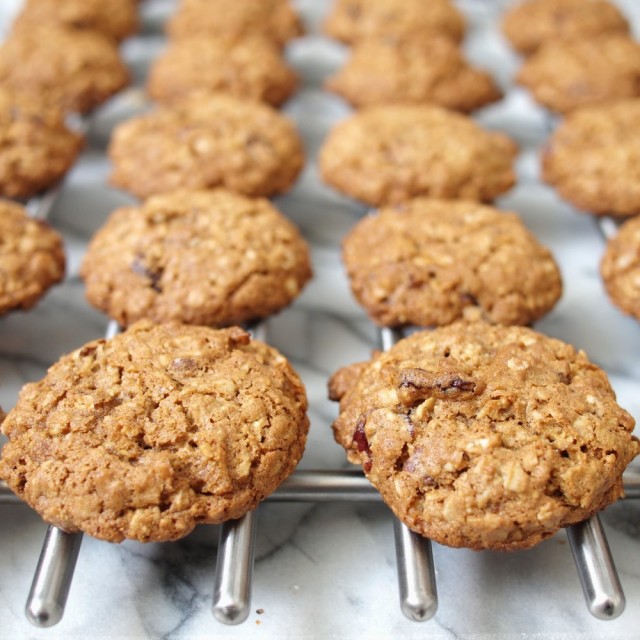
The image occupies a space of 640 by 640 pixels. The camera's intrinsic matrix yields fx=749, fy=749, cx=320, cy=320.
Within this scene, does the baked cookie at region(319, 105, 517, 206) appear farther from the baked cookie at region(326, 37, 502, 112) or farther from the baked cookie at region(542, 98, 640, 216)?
the baked cookie at region(326, 37, 502, 112)

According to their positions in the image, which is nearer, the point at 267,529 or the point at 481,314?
the point at 267,529

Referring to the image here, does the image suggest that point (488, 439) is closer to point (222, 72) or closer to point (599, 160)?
point (599, 160)

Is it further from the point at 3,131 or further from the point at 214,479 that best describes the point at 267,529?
the point at 3,131

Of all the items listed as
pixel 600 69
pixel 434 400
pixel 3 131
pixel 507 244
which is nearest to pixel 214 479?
pixel 434 400

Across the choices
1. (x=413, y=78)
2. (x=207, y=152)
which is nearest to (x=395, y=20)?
(x=413, y=78)

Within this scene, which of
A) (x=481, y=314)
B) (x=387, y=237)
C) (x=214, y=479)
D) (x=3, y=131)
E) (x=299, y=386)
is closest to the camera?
(x=214, y=479)

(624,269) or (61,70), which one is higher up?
(61,70)
